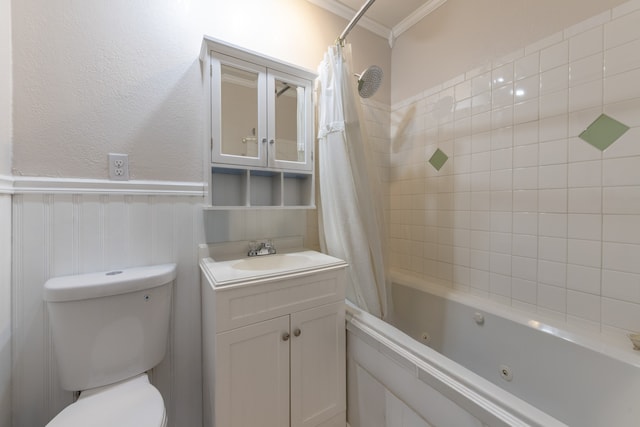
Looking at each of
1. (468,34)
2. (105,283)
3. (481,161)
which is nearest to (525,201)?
(481,161)

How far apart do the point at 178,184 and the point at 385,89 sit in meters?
1.63

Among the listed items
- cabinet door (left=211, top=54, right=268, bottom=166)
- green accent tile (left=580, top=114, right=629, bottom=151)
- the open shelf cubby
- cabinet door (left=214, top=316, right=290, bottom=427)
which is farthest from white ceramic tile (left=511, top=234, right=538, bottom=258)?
cabinet door (left=211, top=54, right=268, bottom=166)

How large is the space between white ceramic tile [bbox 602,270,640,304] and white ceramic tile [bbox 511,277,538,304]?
0.78 ft

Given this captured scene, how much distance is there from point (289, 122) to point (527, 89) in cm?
120

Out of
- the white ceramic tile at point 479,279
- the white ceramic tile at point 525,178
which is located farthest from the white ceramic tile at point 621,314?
the white ceramic tile at point 525,178

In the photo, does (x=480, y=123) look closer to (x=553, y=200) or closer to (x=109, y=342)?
(x=553, y=200)

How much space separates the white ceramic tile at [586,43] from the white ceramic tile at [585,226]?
2.27 ft

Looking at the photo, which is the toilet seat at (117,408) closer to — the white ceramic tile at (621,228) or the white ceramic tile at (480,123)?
the white ceramic tile at (621,228)

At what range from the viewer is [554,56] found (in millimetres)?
1132

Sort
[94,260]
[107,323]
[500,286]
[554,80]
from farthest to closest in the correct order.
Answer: [500,286]
[554,80]
[94,260]
[107,323]

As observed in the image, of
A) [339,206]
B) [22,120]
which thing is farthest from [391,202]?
[22,120]

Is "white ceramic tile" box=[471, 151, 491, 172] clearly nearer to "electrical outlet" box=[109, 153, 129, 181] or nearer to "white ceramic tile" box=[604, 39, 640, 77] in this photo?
"white ceramic tile" box=[604, 39, 640, 77]

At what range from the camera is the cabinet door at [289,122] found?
1.23 metres

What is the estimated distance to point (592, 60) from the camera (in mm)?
1031
